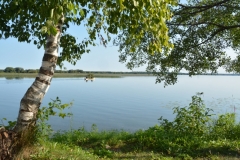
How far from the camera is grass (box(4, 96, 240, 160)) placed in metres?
5.59

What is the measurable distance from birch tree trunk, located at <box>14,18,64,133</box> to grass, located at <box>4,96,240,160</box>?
54 cm

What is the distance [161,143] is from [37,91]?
4170 millimetres

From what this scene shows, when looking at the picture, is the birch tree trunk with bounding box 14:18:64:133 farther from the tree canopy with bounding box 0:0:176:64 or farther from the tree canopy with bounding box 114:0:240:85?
the tree canopy with bounding box 114:0:240:85

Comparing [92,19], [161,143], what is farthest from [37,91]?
[161,143]

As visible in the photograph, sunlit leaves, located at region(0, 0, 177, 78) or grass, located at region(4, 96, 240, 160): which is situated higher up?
sunlit leaves, located at region(0, 0, 177, 78)

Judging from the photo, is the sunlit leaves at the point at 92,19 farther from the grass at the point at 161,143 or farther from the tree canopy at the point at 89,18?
the grass at the point at 161,143

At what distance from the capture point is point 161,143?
7340 millimetres

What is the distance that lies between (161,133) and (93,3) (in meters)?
4.88

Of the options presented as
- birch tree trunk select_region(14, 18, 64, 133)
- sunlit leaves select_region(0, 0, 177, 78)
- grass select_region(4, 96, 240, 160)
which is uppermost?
sunlit leaves select_region(0, 0, 177, 78)

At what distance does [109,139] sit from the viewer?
317 inches

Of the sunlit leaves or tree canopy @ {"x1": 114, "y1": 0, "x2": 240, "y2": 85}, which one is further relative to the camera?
tree canopy @ {"x1": 114, "y1": 0, "x2": 240, "y2": 85}

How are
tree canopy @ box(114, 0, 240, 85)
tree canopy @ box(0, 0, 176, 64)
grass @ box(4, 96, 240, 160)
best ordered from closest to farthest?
1. tree canopy @ box(0, 0, 176, 64)
2. grass @ box(4, 96, 240, 160)
3. tree canopy @ box(114, 0, 240, 85)

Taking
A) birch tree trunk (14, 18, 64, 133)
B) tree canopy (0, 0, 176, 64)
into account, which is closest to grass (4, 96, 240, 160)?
birch tree trunk (14, 18, 64, 133)

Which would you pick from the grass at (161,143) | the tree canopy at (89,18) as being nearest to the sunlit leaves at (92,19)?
the tree canopy at (89,18)
